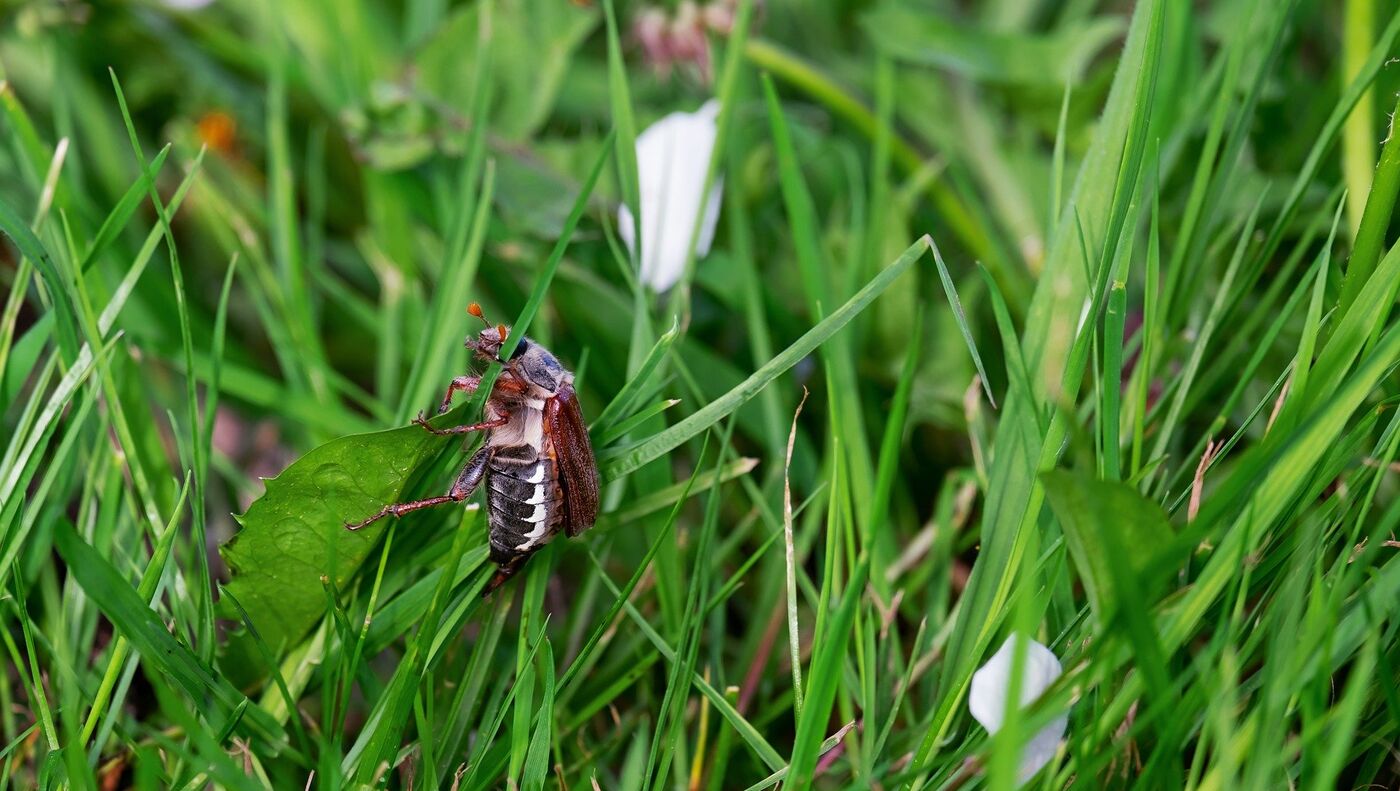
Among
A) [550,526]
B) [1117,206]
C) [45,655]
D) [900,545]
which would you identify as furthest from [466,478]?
[1117,206]

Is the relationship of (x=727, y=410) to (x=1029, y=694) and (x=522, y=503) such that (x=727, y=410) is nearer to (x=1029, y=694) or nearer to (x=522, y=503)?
(x=522, y=503)

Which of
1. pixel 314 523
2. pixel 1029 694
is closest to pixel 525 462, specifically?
pixel 314 523

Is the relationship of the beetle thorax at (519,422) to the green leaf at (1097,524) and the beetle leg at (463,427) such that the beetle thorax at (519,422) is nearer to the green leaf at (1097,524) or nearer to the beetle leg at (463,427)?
the beetle leg at (463,427)

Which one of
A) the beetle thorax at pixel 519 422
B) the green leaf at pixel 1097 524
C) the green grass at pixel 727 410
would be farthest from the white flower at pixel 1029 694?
the beetle thorax at pixel 519 422

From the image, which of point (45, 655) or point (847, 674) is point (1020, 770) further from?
point (45, 655)

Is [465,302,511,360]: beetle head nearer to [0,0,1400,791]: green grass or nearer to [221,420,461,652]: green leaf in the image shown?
[0,0,1400,791]: green grass

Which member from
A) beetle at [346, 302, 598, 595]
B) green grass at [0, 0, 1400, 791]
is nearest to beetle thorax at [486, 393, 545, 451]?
beetle at [346, 302, 598, 595]

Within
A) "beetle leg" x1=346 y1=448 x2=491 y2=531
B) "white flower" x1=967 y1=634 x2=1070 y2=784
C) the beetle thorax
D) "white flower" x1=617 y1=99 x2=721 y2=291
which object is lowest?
"white flower" x1=967 y1=634 x2=1070 y2=784
